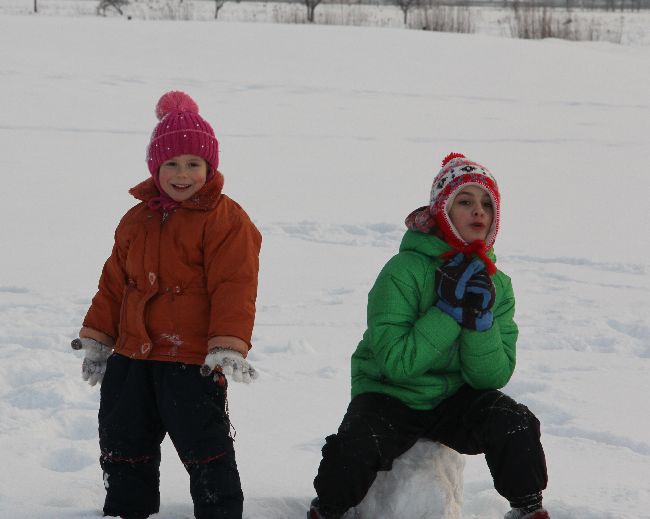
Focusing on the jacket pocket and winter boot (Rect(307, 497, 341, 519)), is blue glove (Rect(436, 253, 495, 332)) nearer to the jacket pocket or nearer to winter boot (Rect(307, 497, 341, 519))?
winter boot (Rect(307, 497, 341, 519))

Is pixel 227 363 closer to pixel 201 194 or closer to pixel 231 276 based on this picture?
pixel 231 276

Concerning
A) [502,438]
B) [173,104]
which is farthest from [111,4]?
[502,438]

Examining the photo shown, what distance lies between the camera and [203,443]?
2553 millimetres

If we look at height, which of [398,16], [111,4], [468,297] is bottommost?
[468,297]

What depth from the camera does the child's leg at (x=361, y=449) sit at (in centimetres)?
254

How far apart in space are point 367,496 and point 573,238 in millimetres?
4346

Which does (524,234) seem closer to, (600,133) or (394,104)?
(600,133)

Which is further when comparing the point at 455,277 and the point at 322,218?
the point at 322,218

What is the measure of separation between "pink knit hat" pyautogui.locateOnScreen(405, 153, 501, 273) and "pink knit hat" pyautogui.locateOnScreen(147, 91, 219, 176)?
24.1 inches

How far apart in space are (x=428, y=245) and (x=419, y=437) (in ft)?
1.76

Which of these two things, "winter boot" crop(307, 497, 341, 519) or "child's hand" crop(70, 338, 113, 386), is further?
"child's hand" crop(70, 338, 113, 386)

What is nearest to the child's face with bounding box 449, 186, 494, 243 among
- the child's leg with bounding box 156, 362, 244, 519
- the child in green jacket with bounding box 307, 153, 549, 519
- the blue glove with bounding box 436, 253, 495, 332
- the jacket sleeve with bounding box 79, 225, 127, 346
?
the child in green jacket with bounding box 307, 153, 549, 519

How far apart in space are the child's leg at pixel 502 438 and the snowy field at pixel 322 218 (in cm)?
31

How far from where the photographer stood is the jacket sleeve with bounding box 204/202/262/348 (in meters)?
2.53
